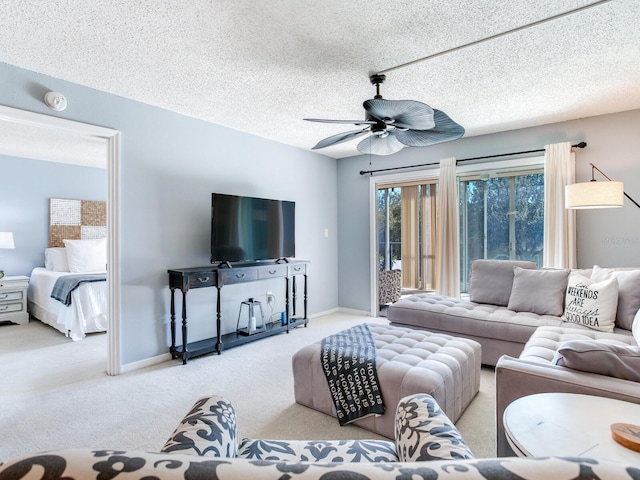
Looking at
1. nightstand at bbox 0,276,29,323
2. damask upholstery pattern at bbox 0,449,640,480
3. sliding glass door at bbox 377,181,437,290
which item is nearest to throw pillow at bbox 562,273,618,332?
damask upholstery pattern at bbox 0,449,640,480

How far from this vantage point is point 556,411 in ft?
4.18

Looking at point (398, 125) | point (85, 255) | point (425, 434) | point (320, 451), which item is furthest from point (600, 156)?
Result: point (85, 255)

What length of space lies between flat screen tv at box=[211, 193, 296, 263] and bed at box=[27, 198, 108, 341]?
1250 millimetres

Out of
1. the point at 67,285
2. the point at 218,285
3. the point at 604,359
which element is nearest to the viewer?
the point at 604,359

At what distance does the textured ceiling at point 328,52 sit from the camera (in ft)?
6.31

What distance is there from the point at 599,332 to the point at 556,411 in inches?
72.2

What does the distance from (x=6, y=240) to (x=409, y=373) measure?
5912 millimetres

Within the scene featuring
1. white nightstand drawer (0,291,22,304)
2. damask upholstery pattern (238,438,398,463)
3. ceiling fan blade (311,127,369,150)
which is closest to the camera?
damask upholstery pattern (238,438,398,463)

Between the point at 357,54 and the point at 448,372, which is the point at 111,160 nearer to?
the point at 357,54

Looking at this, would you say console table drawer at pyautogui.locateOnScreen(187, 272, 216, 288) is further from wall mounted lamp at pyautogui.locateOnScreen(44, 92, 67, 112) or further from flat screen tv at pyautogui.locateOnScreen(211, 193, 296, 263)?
wall mounted lamp at pyautogui.locateOnScreen(44, 92, 67, 112)

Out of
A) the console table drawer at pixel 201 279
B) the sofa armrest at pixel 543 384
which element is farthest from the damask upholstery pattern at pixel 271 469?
the console table drawer at pixel 201 279

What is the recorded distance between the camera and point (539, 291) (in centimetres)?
318

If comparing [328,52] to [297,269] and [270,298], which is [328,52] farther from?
[270,298]

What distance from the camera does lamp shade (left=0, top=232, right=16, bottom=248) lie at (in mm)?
4918
